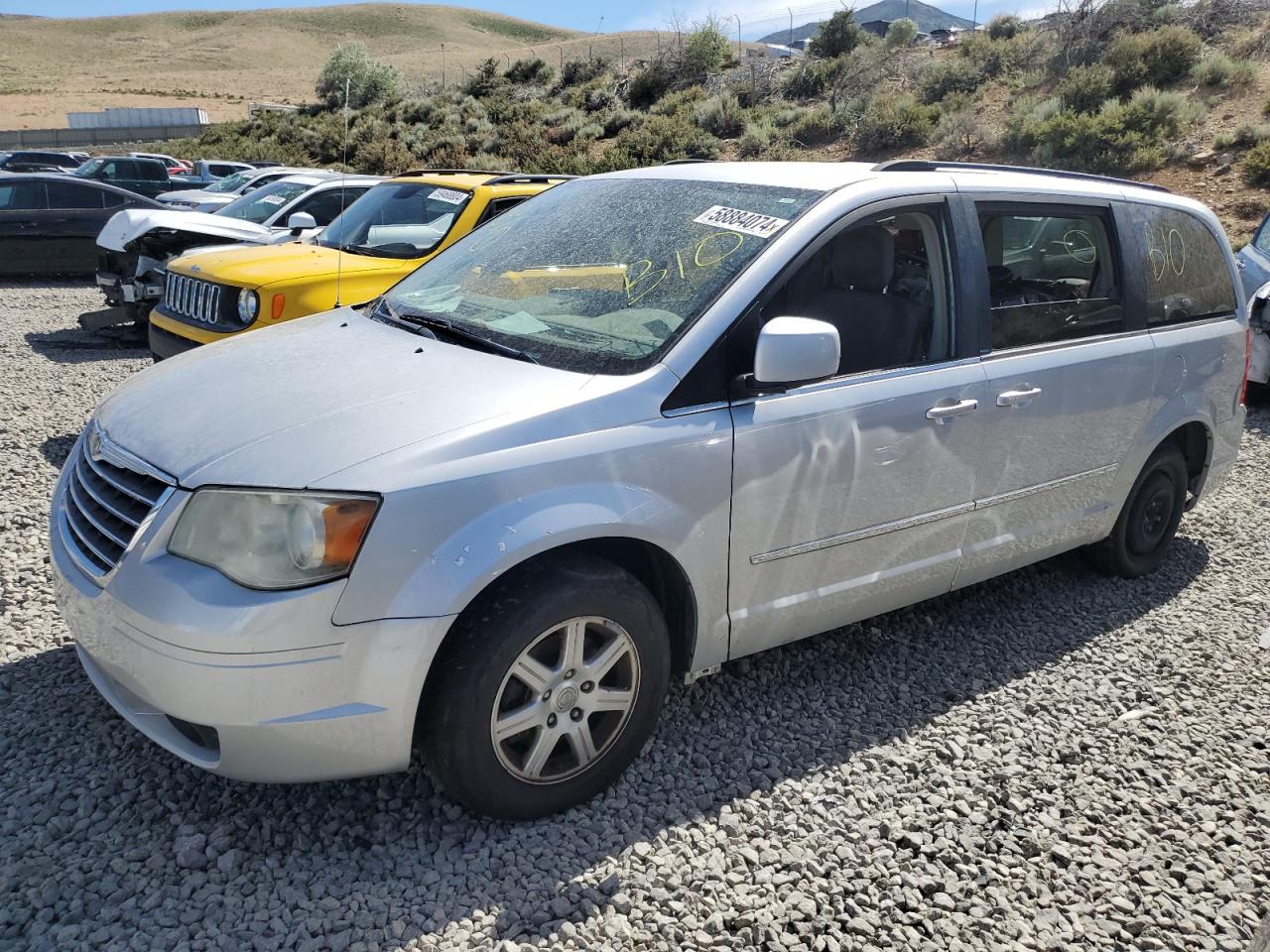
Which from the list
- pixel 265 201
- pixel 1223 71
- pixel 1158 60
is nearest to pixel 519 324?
pixel 265 201

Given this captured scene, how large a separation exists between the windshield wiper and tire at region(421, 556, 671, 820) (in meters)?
0.71

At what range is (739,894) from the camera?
2.71 m

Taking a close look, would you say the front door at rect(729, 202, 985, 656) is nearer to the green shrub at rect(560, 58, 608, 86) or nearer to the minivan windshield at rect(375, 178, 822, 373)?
the minivan windshield at rect(375, 178, 822, 373)

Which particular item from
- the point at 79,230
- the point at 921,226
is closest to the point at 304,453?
the point at 921,226

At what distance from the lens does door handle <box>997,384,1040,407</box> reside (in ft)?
12.2

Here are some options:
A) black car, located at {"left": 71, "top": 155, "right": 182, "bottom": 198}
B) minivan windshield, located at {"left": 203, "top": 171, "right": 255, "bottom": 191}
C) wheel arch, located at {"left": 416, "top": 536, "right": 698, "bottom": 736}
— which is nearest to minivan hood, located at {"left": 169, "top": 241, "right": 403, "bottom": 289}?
wheel arch, located at {"left": 416, "top": 536, "right": 698, "bottom": 736}

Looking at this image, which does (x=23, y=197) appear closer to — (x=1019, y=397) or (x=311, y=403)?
(x=311, y=403)

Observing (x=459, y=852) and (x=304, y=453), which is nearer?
(x=304, y=453)

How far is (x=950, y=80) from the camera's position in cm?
2566

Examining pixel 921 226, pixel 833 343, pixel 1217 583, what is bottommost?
pixel 1217 583

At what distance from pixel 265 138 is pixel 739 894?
147 feet

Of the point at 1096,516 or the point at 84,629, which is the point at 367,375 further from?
the point at 1096,516

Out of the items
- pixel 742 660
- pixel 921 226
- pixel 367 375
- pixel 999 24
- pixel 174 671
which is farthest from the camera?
pixel 999 24

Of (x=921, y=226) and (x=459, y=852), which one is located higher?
(x=921, y=226)
